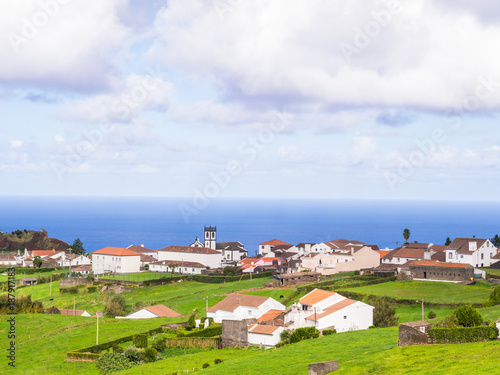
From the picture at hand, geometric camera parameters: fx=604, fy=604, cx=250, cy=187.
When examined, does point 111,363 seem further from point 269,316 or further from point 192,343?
point 269,316

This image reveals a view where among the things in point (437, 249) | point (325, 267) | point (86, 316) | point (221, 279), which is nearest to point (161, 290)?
point (221, 279)

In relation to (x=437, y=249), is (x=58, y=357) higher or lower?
lower

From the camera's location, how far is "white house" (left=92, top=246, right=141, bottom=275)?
344 feet

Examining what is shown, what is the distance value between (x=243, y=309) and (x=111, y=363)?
17.9 meters

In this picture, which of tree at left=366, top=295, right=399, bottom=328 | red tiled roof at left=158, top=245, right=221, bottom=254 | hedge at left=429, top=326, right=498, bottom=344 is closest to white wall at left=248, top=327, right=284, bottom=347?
tree at left=366, top=295, right=399, bottom=328

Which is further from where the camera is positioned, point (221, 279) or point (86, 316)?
point (221, 279)

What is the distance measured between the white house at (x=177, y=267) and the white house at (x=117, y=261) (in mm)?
3091

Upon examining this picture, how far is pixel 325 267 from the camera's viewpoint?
3597 inches

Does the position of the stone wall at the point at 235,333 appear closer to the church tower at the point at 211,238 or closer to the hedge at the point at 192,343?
the hedge at the point at 192,343

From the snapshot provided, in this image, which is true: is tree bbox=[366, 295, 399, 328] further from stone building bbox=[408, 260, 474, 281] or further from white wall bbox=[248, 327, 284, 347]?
stone building bbox=[408, 260, 474, 281]

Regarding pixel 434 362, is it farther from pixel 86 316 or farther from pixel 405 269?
pixel 405 269

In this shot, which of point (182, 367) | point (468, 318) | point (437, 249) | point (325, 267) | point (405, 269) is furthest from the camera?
point (437, 249)

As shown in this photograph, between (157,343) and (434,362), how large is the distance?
2735cm

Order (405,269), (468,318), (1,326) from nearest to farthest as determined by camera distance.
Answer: (468,318) → (1,326) → (405,269)
